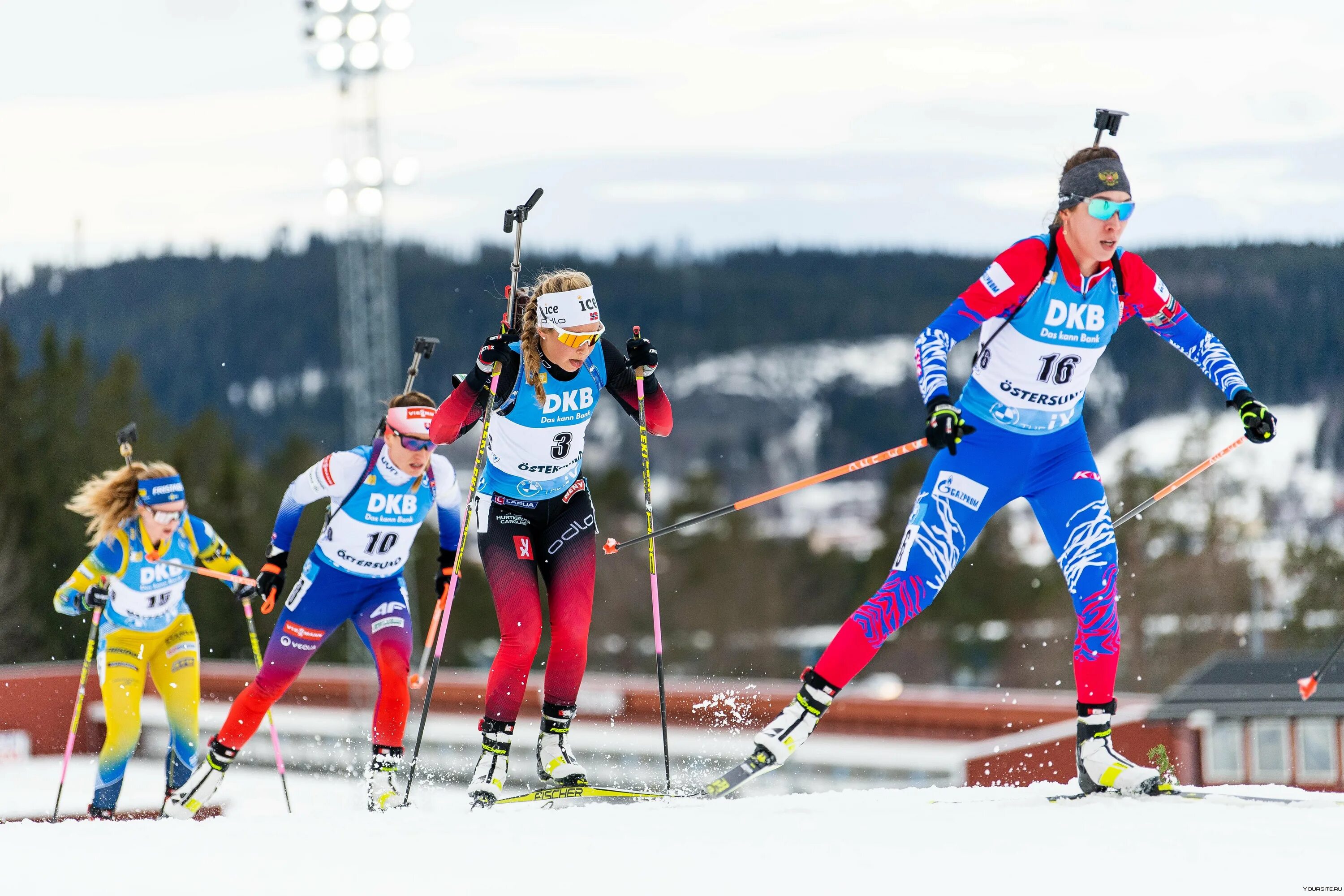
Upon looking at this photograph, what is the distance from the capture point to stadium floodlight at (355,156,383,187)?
15242mm

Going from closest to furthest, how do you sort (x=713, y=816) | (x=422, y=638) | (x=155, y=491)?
(x=713, y=816) → (x=155, y=491) → (x=422, y=638)

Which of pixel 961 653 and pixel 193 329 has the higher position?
pixel 193 329

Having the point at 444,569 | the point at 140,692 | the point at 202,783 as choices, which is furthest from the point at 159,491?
the point at 444,569

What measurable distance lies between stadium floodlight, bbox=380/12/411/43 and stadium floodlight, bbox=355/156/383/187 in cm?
160

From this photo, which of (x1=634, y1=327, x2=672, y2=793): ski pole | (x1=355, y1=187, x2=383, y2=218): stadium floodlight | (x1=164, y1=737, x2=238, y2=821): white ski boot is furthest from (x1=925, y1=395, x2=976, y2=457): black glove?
(x1=355, y1=187, x2=383, y2=218): stadium floodlight

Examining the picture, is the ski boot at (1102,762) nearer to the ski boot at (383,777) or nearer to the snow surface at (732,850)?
the snow surface at (732,850)

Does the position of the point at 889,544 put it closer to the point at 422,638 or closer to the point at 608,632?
the point at 608,632

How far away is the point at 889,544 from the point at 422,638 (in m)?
19.2

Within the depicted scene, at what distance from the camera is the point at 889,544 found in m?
52.2

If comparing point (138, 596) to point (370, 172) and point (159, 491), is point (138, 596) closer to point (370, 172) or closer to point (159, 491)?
point (159, 491)

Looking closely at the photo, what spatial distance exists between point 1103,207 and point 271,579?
3.39 m

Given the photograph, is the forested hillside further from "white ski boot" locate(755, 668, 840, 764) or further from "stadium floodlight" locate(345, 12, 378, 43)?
"stadium floodlight" locate(345, 12, 378, 43)

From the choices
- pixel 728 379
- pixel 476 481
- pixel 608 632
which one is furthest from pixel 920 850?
pixel 728 379

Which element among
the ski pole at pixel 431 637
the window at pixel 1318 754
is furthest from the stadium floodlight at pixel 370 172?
the window at pixel 1318 754
